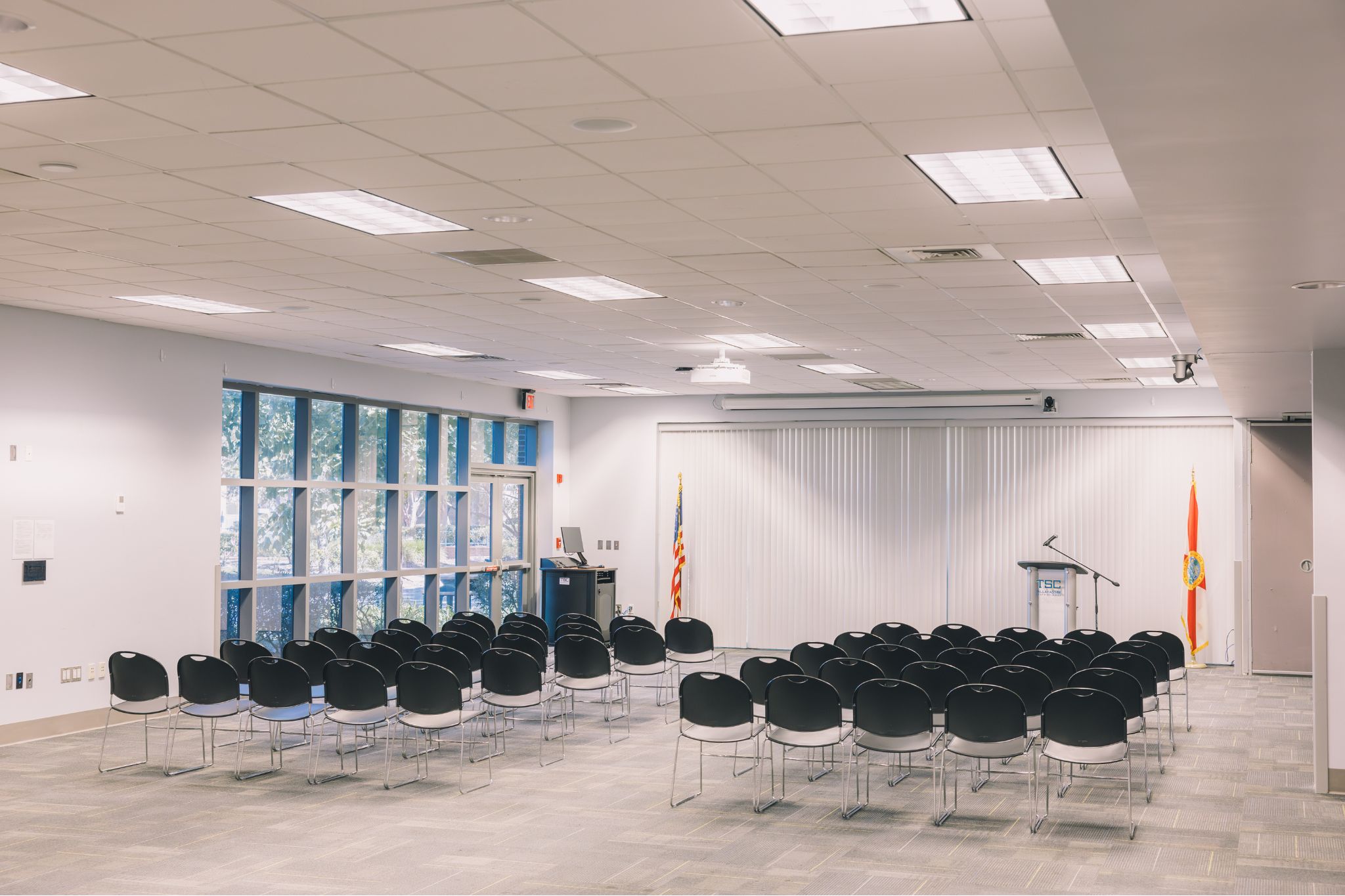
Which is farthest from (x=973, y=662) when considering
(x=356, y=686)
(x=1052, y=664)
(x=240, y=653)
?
(x=240, y=653)

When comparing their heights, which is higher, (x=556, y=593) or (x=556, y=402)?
(x=556, y=402)

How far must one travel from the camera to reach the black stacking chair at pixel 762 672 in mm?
8648

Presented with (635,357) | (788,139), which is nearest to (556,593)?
(635,357)

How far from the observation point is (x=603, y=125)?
4.93 m

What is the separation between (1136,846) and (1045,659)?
2486mm

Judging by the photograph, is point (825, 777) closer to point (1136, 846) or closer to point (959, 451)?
point (1136, 846)

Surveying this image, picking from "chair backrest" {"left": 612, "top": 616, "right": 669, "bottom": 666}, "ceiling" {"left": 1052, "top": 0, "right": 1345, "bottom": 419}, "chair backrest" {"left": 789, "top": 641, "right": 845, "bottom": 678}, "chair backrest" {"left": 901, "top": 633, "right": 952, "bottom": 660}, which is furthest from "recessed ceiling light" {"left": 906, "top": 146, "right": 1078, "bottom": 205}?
"chair backrest" {"left": 612, "top": 616, "right": 669, "bottom": 666}

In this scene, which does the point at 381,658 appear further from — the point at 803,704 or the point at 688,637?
the point at 803,704

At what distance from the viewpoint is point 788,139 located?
16.8ft

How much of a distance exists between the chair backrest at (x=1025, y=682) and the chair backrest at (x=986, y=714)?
908 mm

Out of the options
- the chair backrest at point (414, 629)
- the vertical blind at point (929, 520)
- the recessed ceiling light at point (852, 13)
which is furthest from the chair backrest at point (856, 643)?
the recessed ceiling light at point (852, 13)

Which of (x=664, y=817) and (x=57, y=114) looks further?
(x=664, y=817)

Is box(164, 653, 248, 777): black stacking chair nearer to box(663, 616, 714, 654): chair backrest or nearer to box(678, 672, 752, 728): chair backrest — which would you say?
box(678, 672, 752, 728): chair backrest

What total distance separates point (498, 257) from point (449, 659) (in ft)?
11.7
